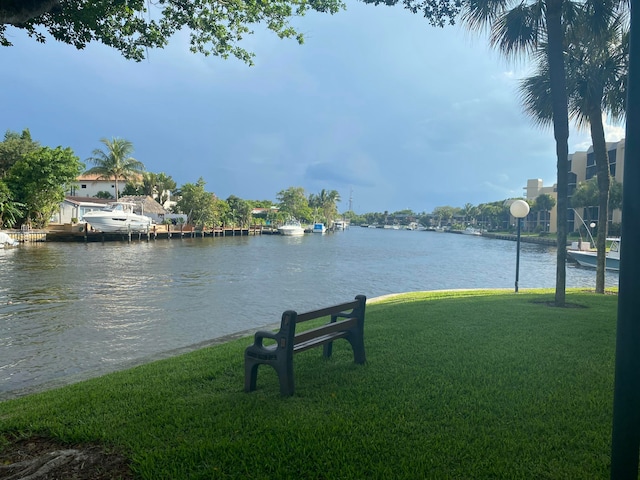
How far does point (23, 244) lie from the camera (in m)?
43.5

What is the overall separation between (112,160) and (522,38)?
68.5m

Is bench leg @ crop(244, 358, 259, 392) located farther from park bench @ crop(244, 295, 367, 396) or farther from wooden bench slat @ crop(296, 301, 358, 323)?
wooden bench slat @ crop(296, 301, 358, 323)

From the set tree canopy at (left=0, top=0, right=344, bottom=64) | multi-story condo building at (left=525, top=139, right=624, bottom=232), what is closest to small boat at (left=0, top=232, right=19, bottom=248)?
tree canopy at (left=0, top=0, right=344, bottom=64)

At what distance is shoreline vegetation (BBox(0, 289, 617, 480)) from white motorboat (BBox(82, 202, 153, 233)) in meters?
54.0

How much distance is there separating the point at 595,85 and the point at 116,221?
54135mm

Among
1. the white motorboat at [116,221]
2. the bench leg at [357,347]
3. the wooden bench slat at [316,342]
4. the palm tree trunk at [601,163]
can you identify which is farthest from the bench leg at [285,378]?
the white motorboat at [116,221]

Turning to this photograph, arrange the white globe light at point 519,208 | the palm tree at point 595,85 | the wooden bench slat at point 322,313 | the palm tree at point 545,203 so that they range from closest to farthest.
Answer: the wooden bench slat at point 322,313
the palm tree at point 595,85
the white globe light at point 519,208
the palm tree at point 545,203

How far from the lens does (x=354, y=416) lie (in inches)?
159

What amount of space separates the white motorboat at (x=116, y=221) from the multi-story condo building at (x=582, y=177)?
163ft

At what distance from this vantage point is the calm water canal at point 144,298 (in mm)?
9594

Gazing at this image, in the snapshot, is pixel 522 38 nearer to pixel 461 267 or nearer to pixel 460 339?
pixel 460 339

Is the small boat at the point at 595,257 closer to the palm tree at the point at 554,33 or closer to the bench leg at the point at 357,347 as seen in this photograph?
the palm tree at the point at 554,33

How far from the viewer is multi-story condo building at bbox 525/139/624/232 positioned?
62.7 metres

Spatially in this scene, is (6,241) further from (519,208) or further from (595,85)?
(595,85)
